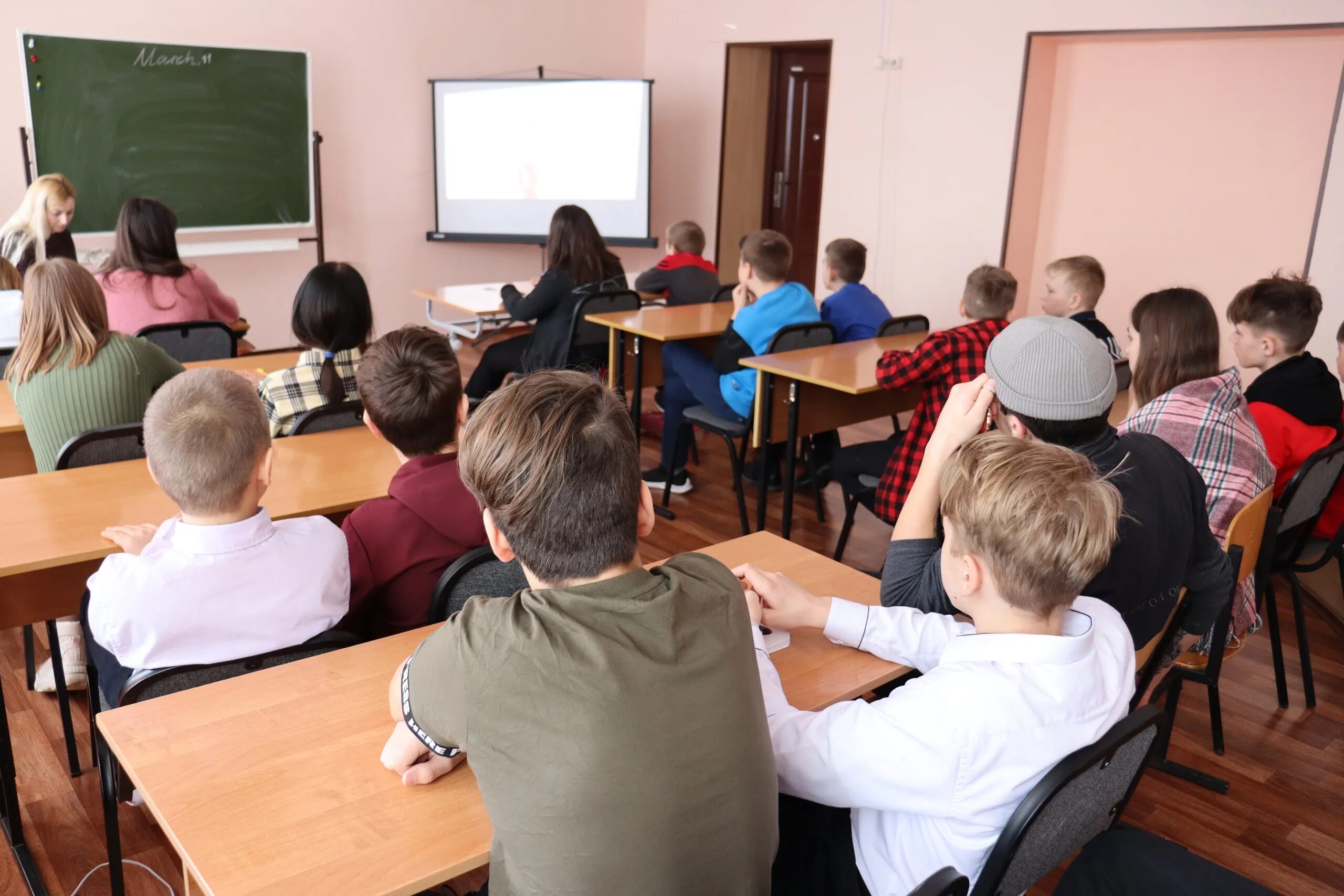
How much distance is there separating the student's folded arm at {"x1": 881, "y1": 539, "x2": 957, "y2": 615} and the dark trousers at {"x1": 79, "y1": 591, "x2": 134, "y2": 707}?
1325mm

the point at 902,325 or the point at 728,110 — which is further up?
the point at 728,110

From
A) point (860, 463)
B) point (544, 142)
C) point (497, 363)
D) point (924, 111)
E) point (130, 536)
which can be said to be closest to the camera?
point (130, 536)

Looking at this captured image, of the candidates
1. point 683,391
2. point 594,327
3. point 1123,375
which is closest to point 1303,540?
point 1123,375

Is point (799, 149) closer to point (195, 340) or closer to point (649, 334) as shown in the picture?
point (649, 334)

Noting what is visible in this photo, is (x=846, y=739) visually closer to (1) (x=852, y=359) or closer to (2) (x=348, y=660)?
(2) (x=348, y=660)

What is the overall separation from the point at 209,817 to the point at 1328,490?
2.79 meters

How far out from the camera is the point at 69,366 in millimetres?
2641

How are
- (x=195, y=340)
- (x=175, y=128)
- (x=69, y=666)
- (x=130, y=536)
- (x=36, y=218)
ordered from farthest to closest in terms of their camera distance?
(x=175, y=128)
(x=36, y=218)
(x=195, y=340)
(x=69, y=666)
(x=130, y=536)

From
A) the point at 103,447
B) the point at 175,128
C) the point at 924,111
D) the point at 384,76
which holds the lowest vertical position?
the point at 103,447

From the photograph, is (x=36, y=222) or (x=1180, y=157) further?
(x=1180, y=157)

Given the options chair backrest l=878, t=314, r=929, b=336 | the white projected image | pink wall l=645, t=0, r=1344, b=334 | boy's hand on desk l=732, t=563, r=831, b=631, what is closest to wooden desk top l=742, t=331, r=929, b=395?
chair backrest l=878, t=314, r=929, b=336

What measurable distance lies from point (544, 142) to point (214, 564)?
20.1 feet

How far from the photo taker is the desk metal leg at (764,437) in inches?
150

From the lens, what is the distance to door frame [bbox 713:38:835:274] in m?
7.11
